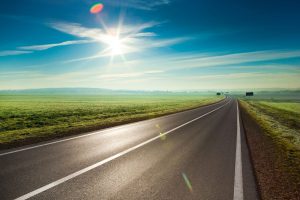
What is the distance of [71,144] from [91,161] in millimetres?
3051

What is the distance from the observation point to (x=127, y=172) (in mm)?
6000

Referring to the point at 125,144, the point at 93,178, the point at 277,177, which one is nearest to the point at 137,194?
the point at 93,178

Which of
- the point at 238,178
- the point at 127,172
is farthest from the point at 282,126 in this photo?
the point at 127,172

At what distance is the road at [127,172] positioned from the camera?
4.68 meters

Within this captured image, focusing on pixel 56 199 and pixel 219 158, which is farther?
pixel 219 158

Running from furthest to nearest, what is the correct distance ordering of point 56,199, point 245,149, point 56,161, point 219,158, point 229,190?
point 245,149 → point 219,158 → point 56,161 → point 229,190 → point 56,199

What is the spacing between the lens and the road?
468 cm

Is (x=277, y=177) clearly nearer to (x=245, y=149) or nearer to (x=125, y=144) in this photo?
(x=245, y=149)

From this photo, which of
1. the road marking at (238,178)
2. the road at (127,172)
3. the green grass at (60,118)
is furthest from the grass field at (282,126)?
the green grass at (60,118)

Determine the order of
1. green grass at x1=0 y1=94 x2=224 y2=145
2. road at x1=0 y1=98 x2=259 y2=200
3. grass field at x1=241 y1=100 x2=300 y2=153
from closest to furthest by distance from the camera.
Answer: road at x1=0 y1=98 x2=259 y2=200 < grass field at x1=241 y1=100 x2=300 y2=153 < green grass at x1=0 y1=94 x2=224 y2=145

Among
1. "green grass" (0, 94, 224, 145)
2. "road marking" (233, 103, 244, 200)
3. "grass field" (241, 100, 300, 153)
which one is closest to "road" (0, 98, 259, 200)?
"road marking" (233, 103, 244, 200)

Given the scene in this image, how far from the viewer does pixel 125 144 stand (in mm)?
9773

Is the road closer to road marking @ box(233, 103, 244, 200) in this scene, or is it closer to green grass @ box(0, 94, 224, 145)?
road marking @ box(233, 103, 244, 200)

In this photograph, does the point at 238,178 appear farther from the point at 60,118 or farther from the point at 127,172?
the point at 60,118
